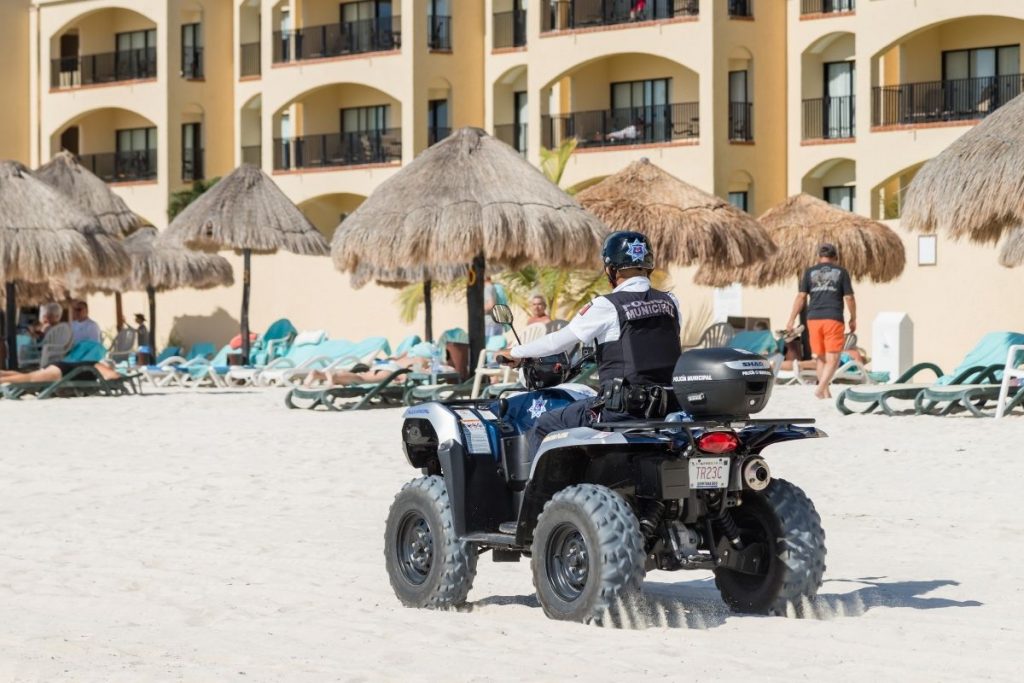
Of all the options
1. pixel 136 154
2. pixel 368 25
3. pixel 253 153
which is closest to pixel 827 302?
pixel 368 25

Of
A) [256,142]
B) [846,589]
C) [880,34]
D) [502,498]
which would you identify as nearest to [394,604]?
[502,498]

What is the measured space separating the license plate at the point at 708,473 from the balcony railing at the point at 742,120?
33320 millimetres

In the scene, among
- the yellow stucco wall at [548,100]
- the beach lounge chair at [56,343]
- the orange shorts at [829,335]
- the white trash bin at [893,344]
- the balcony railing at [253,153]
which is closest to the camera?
the orange shorts at [829,335]

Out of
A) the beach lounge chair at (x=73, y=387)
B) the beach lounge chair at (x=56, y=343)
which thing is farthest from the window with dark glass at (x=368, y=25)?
the beach lounge chair at (x=73, y=387)

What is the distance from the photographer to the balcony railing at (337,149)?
4441 cm

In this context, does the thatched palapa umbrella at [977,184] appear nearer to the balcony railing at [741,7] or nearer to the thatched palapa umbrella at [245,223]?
the thatched palapa umbrella at [245,223]

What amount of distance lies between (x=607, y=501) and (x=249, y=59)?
141 feet

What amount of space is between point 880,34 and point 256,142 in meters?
19.0

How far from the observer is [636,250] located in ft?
22.3

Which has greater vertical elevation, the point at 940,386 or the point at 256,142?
the point at 256,142

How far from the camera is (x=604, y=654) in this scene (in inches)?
232

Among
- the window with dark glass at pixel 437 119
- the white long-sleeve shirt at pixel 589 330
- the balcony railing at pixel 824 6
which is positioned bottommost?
the white long-sleeve shirt at pixel 589 330

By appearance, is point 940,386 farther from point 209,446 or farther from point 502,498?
point 502,498

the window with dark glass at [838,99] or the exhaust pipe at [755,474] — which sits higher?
the window with dark glass at [838,99]
